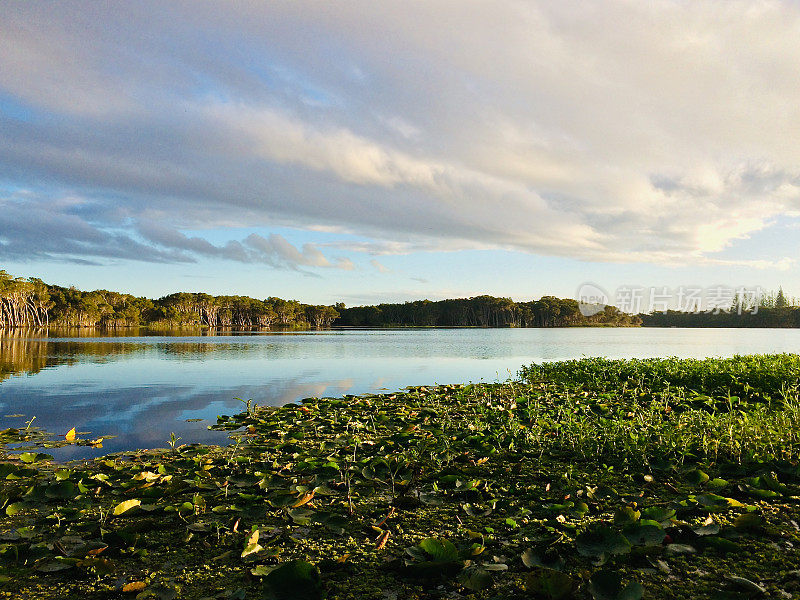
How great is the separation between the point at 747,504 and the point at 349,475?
3.57 meters

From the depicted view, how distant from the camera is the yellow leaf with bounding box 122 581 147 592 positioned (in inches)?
107

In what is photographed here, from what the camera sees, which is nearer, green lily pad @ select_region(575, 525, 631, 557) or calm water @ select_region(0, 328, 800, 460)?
green lily pad @ select_region(575, 525, 631, 557)

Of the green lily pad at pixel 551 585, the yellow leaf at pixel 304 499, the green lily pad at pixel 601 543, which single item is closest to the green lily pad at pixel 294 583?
the green lily pad at pixel 551 585

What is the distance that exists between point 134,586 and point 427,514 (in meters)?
2.17

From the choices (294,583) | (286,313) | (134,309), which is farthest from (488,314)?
(294,583)

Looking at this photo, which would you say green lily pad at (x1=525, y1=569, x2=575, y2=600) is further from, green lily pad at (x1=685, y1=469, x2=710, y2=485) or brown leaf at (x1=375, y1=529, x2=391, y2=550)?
green lily pad at (x1=685, y1=469, x2=710, y2=485)

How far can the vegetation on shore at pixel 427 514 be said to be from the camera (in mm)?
2830

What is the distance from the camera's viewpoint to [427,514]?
397cm

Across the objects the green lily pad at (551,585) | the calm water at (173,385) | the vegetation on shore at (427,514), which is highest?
the green lily pad at (551,585)

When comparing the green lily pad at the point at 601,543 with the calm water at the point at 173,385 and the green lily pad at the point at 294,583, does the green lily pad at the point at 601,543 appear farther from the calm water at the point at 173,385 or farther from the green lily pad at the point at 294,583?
the calm water at the point at 173,385

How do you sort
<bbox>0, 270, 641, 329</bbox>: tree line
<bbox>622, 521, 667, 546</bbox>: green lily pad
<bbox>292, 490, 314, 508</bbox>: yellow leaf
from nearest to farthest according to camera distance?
1. <bbox>622, 521, 667, 546</bbox>: green lily pad
2. <bbox>292, 490, 314, 508</bbox>: yellow leaf
3. <bbox>0, 270, 641, 329</bbox>: tree line

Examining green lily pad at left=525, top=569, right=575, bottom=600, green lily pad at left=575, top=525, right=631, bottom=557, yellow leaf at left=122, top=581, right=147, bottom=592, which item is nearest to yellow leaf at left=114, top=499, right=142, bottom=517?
yellow leaf at left=122, top=581, right=147, bottom=592

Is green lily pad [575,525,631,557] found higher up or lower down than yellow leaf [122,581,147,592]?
higher up

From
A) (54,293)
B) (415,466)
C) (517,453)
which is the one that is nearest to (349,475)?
(415,466)
